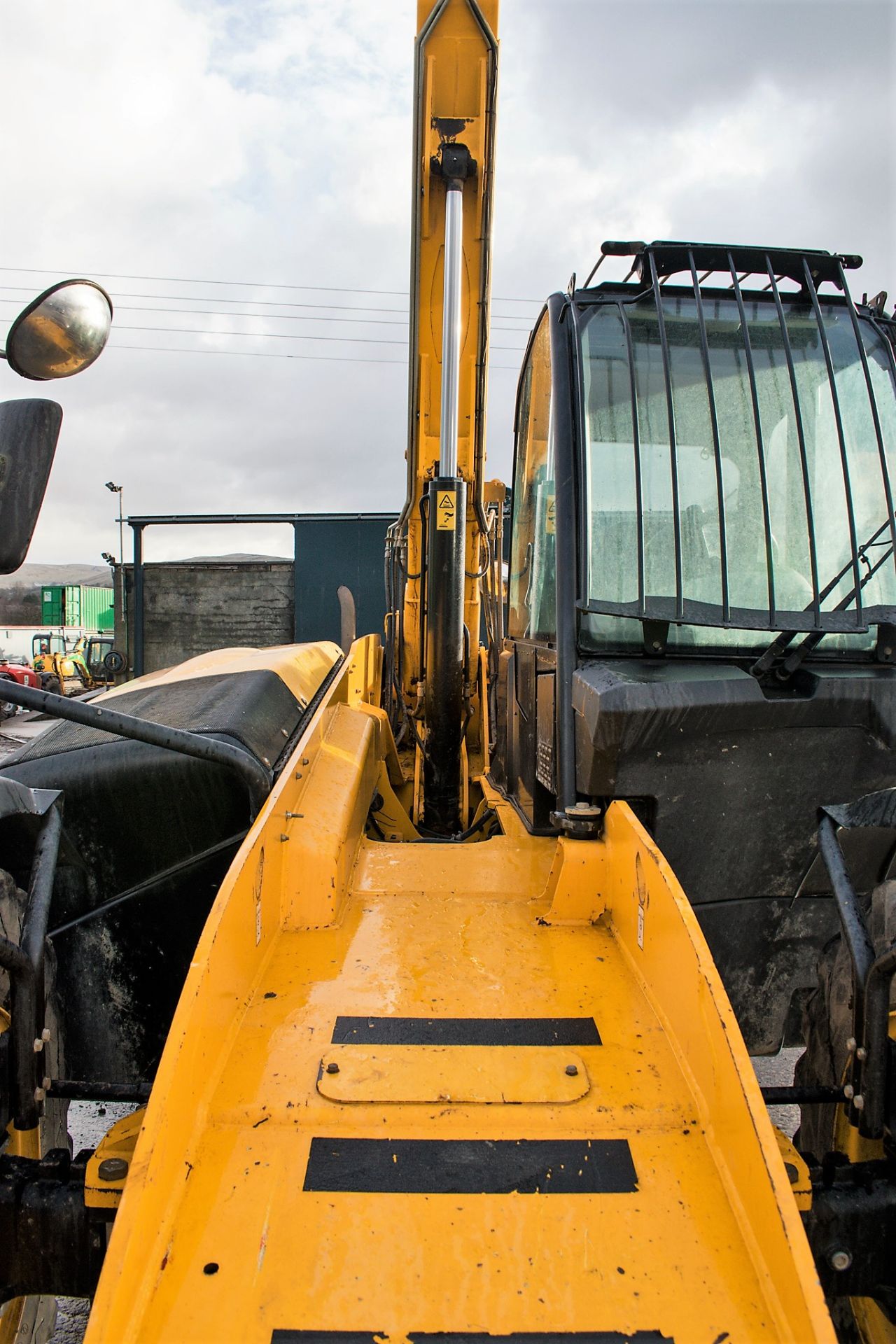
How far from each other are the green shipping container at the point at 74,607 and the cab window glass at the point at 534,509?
4421cm

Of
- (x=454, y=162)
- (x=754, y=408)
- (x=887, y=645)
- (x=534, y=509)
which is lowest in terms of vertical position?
(x=887, y=645)

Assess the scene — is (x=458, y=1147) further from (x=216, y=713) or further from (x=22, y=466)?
(x=216, y=713)

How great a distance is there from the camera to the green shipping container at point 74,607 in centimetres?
4328

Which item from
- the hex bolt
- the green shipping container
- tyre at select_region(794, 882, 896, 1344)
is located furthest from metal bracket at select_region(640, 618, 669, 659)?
the green shipping container

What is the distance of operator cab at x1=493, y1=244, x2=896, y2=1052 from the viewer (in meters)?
2.09

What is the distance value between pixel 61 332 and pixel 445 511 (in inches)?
94.8

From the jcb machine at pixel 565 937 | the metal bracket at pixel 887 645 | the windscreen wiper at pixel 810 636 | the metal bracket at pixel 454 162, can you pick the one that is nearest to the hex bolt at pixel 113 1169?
the jcb machine at pixel 565 937

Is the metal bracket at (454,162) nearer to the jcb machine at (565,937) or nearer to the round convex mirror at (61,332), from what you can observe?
the jcb machine at (565,937)

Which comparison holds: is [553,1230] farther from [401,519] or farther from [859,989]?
[401,519]

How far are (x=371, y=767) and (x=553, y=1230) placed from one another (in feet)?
7.34

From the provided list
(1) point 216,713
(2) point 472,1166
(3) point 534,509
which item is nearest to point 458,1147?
(2) point 472,1166

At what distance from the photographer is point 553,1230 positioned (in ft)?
4.26

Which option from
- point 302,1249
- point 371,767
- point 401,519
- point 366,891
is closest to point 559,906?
point 366,891

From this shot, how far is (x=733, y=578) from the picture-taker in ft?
7.32
